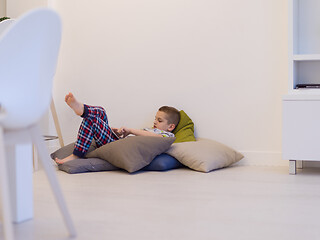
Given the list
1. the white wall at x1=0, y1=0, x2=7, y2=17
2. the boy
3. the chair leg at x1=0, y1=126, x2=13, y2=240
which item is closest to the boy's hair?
the boy

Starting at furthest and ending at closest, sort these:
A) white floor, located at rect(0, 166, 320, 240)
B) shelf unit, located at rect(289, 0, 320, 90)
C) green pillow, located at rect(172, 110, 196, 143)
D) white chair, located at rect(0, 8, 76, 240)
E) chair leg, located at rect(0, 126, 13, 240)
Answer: green pillow, located at rect(172, 110, 196, 143)
shelf unit, located at rect(289, 0, 320, 90)
white floor, located at rect(0, 166, 320, 240)
white chair, located at rect(0, 8, 76, 240)
chair leg, located at rect(0, 126, 13, 240)

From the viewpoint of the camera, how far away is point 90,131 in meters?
3.79

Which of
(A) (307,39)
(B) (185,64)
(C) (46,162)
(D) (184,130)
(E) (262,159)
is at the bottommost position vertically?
(E) (262,159)

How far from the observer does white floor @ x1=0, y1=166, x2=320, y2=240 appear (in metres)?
2.11

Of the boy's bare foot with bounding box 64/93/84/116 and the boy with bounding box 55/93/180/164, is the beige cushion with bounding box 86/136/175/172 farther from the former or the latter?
the boy's bare foot with bounding box 64/93/84/116

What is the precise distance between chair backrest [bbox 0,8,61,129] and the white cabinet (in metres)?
2.08

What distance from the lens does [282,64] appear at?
3980 millimetres

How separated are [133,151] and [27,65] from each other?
73.5 inches

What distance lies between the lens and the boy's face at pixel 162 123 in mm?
4082

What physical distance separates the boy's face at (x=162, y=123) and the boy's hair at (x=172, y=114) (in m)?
0.03

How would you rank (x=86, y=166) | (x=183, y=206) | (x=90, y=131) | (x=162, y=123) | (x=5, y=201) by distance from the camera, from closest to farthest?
(x=5, y=201) < (x=183, y=206) < (x=86, y=166) < (x=90, y=131) < (x=162, y=123)

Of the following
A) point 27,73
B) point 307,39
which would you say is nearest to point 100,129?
point 307,39

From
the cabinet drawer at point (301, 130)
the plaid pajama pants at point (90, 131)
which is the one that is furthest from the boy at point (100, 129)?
the cabinet drawer at point (301, 130)

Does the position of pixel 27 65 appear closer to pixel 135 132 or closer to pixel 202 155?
pixel 202 155
